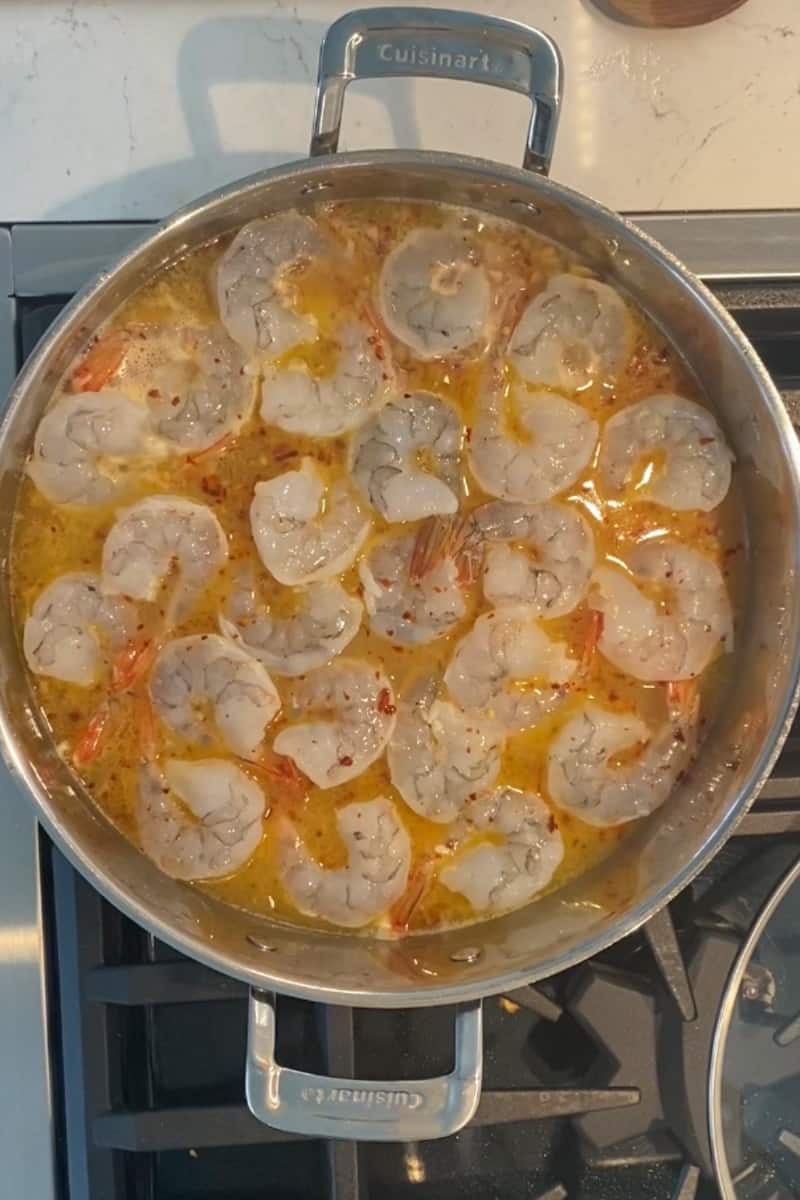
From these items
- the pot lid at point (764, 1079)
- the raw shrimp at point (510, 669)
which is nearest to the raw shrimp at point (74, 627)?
the raw shrimp at point (510, 669)

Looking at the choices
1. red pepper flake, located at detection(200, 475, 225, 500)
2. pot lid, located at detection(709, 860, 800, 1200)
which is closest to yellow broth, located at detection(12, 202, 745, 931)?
red pepper flake, located at detection(200, 475, 225, 500)

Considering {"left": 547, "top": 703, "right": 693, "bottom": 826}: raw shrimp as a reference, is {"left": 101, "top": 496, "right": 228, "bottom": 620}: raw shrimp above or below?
above

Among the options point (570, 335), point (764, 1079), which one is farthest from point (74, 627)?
point (764, 1079)

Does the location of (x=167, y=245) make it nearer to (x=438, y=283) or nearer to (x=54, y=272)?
(x=54, y=272)

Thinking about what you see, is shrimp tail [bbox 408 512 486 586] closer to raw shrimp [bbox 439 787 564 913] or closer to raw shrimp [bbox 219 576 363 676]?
raw shrimp [bbox 219 576 363 676]

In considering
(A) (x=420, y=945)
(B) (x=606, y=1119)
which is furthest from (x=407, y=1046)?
(B) (x=606, y=1119)

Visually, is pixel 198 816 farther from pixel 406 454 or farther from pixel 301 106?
pixel 301 106
